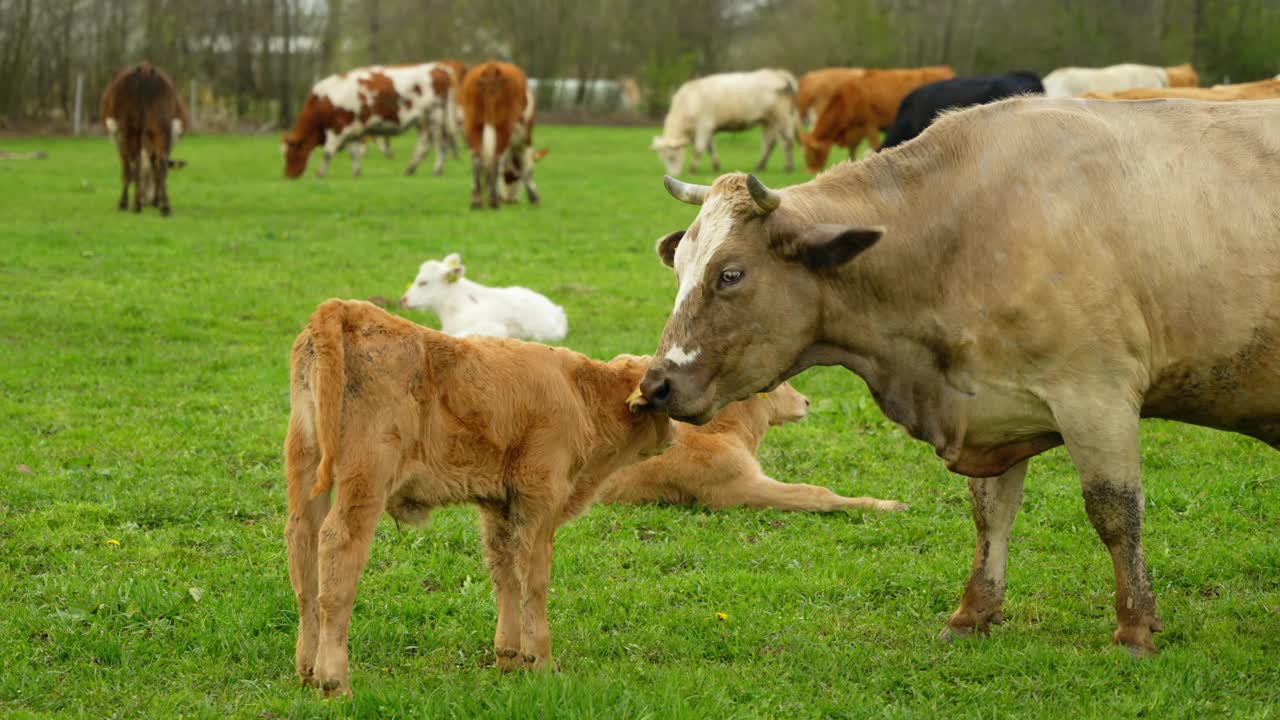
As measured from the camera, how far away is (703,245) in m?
5.00

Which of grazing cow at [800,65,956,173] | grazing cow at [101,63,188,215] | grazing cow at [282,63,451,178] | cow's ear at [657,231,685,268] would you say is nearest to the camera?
cow's ear at [657,231,685,268]

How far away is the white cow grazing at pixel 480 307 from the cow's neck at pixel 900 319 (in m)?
6.25

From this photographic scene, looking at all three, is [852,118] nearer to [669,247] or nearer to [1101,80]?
[1101,80]

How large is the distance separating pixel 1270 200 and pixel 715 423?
340cm

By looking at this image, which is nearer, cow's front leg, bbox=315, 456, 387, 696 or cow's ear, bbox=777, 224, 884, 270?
cow's front leg, bbox=315, 456, 387, 696

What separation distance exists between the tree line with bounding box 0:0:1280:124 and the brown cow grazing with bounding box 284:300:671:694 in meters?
45.5

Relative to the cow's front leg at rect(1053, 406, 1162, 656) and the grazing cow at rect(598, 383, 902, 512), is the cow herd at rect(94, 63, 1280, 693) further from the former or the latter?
the grazing cow at rect(598, 383, 902, 512)

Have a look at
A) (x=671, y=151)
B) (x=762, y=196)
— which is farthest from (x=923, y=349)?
(x=671, y=151)

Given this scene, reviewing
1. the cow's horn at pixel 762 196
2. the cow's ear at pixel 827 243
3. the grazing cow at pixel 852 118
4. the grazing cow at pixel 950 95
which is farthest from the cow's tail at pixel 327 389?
the grazing cow at pixel 852 118

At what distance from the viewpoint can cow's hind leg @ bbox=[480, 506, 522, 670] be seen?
195 inches

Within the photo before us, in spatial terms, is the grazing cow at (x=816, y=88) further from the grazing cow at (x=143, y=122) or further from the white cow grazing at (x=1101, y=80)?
the grazing cow at (x=143, y=122)

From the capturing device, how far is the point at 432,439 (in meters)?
4.65

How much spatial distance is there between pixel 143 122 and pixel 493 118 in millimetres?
5674

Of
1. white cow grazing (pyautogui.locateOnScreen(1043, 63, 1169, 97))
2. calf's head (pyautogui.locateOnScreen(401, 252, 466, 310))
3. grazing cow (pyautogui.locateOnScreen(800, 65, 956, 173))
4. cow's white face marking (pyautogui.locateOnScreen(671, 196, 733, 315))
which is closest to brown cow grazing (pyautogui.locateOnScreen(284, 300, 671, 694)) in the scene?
cow's white face marking (pyautogui.locateOnScreen(671, 196, 733, 315))
